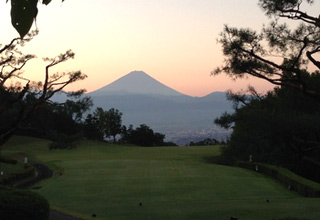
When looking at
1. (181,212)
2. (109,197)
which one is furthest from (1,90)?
(181,212)

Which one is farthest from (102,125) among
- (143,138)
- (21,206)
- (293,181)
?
(21,206)

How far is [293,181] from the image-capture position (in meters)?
18.4

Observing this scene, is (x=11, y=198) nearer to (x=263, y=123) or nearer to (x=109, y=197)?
(x=263, y=123)

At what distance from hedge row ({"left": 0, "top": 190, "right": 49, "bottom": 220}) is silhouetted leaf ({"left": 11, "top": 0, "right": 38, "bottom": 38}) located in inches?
250

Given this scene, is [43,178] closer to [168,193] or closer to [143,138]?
[168,193]

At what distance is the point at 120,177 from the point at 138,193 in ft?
16.0

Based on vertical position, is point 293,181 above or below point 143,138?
below

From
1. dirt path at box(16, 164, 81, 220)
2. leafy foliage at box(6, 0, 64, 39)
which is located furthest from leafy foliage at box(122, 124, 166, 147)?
leafy foliage at box(6, 0, 64, 39)

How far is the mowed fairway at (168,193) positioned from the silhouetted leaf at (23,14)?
9.84 m

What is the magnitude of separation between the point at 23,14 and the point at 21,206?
6362 millimetres

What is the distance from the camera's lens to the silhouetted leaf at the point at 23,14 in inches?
30.5

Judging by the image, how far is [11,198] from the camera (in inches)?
261

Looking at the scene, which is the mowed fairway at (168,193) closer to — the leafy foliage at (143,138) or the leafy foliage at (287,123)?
the leafy foliage at (287,123)

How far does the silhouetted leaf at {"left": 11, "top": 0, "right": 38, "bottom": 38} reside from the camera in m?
0.78
